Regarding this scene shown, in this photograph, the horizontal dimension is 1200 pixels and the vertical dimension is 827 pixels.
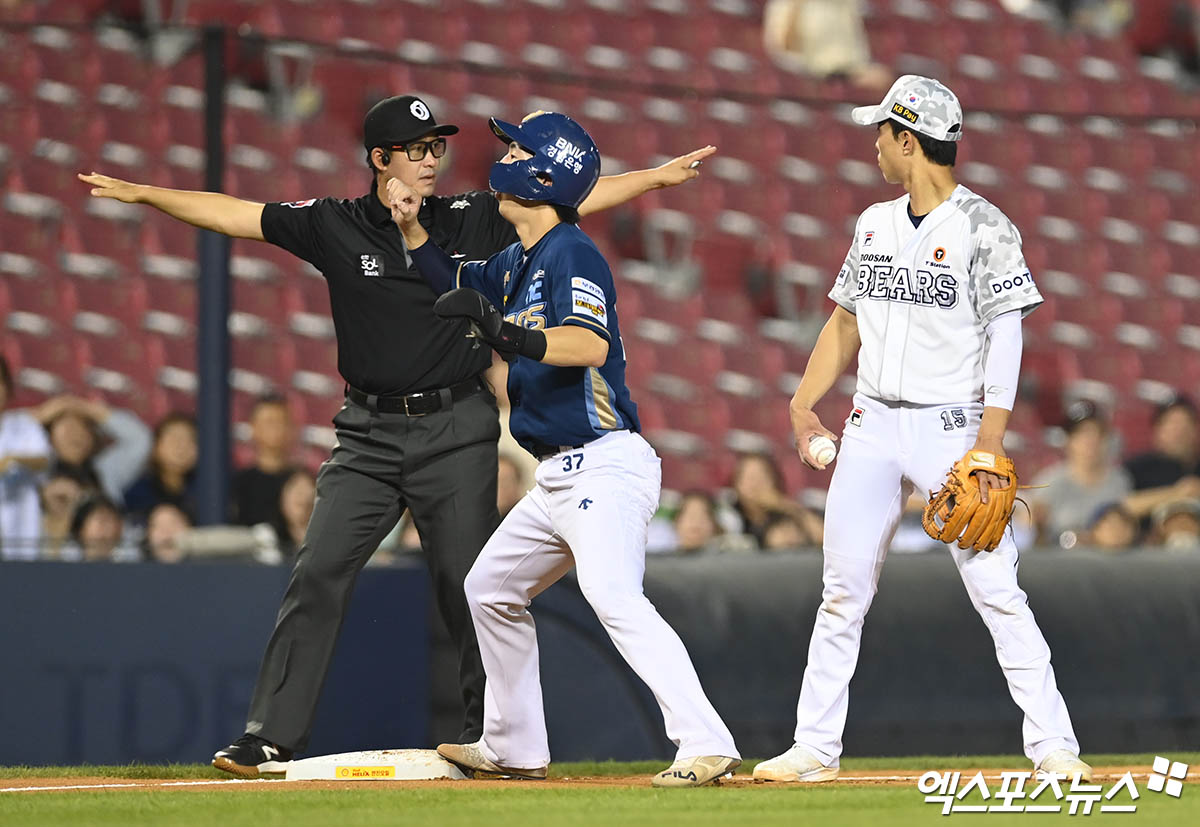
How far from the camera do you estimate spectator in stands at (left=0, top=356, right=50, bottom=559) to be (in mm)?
8570

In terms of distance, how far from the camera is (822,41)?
14109 mm

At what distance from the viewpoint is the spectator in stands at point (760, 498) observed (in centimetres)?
934

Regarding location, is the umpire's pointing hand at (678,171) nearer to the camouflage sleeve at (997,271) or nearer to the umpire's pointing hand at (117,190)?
the camouflage sleeve at (997,271)

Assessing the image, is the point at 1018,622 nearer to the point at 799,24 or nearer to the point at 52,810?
the point at 52,810

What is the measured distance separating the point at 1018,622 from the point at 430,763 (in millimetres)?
1839

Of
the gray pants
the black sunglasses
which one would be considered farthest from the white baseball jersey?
the black sunglasses

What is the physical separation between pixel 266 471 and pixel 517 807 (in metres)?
4.23

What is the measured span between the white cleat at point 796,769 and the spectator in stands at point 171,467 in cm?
425

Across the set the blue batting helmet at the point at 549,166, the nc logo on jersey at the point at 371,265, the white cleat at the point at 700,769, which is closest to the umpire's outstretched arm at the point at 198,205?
the nc logo on jersey at the point at 371,265

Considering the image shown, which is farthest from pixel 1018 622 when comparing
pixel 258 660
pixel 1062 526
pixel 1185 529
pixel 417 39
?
pixel 417 39

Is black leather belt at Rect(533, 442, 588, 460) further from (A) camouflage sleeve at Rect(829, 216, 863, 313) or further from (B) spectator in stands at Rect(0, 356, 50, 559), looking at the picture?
(B) spectator in stands at Rect(0, 356, 50, 559)

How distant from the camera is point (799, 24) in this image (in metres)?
14.3

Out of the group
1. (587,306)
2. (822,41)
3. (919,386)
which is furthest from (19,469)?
(822,41)

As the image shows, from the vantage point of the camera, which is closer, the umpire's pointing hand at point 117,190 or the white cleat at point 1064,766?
the white cleat at point 1064,766
